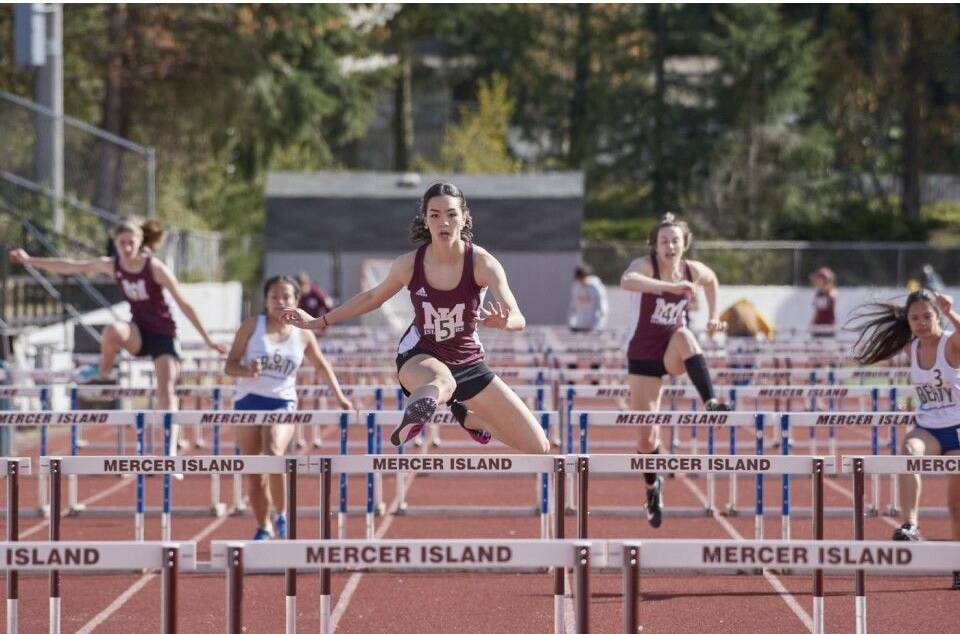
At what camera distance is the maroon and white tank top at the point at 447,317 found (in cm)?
782

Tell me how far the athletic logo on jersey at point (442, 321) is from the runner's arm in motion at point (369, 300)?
0.18 m

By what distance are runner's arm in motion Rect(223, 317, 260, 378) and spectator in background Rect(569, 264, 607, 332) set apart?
13771 mm

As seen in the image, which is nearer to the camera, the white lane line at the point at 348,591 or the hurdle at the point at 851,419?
the white lane line at the point at 348,591

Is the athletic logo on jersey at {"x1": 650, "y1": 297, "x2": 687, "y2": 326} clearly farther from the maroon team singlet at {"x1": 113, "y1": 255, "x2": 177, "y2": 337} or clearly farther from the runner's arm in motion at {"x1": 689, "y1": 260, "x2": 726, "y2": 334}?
the maroon team singlet at {"x1": 113, "y1": 255, "x2": 177, "y2": 337}

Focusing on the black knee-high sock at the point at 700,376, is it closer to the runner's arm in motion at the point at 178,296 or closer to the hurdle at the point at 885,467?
the hurdle at the point at 885,467

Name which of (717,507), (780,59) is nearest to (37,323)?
(717,507)

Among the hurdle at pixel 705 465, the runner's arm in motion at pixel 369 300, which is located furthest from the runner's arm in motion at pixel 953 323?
the runner's arm in motion at pixel 369 300

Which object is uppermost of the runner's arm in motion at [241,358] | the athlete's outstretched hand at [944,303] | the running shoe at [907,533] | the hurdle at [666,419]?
the athlete's outstretched hand at [944,303]

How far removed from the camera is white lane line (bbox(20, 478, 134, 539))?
37.2ft

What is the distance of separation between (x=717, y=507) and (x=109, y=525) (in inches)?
187

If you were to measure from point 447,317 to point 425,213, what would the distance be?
529 millimetres

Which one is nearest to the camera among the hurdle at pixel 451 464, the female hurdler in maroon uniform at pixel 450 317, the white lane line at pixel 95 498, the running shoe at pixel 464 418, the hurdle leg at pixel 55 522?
the hurdle leg at pixel 55 522

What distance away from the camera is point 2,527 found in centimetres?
1110

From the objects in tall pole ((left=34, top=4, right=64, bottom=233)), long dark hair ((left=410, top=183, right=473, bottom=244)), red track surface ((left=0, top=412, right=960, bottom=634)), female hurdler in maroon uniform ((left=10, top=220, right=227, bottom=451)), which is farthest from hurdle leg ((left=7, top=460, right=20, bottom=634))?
tall pole ((left=34, top=4, right=64, bottom=233))
